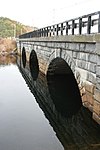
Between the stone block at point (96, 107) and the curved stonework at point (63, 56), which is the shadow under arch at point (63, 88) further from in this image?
the stone block at point (96, 107)

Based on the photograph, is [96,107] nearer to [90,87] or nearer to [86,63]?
[90,87]

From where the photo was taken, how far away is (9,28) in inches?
5005

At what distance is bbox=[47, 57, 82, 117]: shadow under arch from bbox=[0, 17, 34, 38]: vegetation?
9011cm

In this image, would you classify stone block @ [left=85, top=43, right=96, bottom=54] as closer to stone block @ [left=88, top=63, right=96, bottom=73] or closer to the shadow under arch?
stone block @ [left=88, top=63, right=96, bottom=73]

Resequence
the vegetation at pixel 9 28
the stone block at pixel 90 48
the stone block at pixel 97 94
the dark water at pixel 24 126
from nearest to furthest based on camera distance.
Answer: the dark water at pixel 24 126 < the stone block at pixel 97 94 < the stone block at pixel 90 48 < the vegetation at pixel 9 28

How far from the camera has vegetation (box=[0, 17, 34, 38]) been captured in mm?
117375

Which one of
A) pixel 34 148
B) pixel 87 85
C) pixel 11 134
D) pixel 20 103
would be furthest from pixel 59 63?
pixel 34 148

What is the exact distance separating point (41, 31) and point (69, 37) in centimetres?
1243

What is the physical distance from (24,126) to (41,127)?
2.77 ft

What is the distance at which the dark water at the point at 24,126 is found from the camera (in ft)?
32.6

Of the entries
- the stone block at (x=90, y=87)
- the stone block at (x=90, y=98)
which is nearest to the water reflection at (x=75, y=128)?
the stone block at (x=90, y=98)

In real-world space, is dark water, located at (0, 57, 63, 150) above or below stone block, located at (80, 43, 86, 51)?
below

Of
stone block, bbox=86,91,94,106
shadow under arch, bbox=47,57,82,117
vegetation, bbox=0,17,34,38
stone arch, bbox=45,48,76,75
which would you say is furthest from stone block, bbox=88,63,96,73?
vegetation, bbox=0,17,34,38

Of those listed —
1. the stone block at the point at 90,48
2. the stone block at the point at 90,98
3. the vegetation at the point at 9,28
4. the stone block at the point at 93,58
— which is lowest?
the stone block at the point at 90,98
